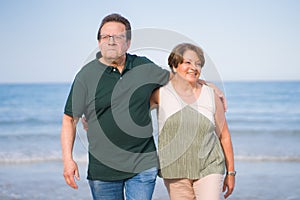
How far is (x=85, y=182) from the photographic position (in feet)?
20.5

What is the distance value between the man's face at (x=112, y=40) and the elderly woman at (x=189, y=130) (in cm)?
39

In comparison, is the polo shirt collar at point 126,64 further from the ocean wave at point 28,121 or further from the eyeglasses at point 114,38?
the ocean wave at point 28,121

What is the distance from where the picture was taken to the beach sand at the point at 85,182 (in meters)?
5.62

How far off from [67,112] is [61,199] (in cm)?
319

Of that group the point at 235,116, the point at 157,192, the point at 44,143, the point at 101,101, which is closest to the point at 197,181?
the point at 101,101

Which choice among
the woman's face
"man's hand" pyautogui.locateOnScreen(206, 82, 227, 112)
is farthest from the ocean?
"man's hand" pyautogui.locateOnScreen(206, 82, 227, 112)

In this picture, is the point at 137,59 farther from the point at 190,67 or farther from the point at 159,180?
the point at 159,180

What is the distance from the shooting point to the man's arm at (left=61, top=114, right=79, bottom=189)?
2.54m

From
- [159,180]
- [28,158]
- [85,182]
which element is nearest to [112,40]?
[159,180]

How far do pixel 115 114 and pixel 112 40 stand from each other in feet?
1.50

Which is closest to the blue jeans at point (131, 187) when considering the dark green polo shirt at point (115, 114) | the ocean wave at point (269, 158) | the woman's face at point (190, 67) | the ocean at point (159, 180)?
the dark green polo shirt at point (115, 114)

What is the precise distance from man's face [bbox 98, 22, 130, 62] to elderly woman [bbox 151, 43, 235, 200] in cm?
39

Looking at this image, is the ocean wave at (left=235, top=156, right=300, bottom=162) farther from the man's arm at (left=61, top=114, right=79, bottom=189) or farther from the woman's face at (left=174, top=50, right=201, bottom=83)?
the man's arm at (left=61, top=114, right=79, bottom=189)

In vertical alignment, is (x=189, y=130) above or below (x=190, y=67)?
below
